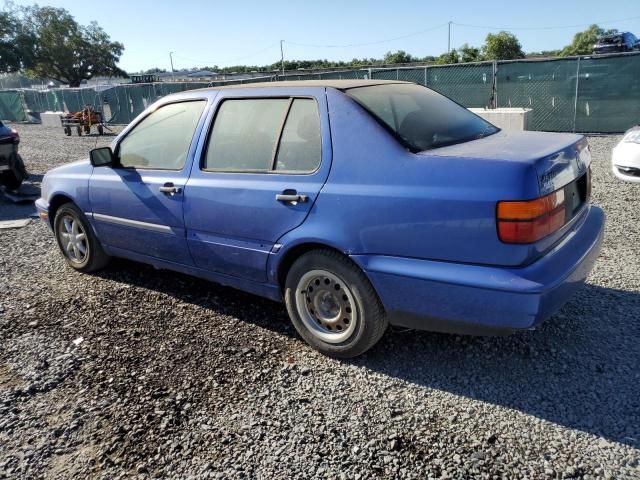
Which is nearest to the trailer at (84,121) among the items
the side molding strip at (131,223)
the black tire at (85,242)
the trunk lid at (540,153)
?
the black tire at (85,242)

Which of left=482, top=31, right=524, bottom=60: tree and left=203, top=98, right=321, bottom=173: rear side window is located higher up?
left=482, top=31, right=524, bottom=60: tree

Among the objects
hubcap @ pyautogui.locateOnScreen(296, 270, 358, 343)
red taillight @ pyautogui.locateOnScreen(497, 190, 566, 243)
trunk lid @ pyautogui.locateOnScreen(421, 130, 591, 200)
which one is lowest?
hubcap @ pyautogui.locateOnScreen(296, 270, 358, 343)

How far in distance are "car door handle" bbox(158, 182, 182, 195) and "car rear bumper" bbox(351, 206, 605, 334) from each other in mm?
1537

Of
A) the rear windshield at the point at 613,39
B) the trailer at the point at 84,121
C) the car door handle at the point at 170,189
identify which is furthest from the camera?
the rear windshield at the point at 613,39

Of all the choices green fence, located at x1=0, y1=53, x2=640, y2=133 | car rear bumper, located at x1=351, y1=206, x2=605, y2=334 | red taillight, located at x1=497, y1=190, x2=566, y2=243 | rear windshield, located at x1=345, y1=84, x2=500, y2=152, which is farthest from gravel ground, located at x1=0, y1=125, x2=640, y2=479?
green fence, located at x1=0, y1=53, x2=640, y2=133

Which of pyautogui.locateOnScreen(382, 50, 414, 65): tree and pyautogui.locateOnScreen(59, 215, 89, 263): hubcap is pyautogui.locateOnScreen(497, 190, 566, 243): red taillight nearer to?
pyautogui.locateOnScreen(59, 215, 89, 263): hubcap

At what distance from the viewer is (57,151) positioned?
50.2 feet

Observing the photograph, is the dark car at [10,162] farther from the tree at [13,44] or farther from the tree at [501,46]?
the tree at [13,44]

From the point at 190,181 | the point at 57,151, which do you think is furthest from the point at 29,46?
the point at 190,181

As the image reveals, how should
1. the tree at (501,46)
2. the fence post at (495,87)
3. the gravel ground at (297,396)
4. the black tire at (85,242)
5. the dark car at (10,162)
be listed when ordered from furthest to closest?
the tree at (501,46) < the fence post at (495,87) < the dark car at (10,162) < the black tire at (85,242) < the gravel ground at (297,396)

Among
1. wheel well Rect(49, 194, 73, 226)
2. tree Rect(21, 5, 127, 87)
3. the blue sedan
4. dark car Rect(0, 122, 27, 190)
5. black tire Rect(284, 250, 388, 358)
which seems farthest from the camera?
tree Rect(21, 5, 127, 87)

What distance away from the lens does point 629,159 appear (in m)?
5.95

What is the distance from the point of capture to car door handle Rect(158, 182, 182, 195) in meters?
3.61

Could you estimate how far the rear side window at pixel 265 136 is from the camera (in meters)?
3.09
